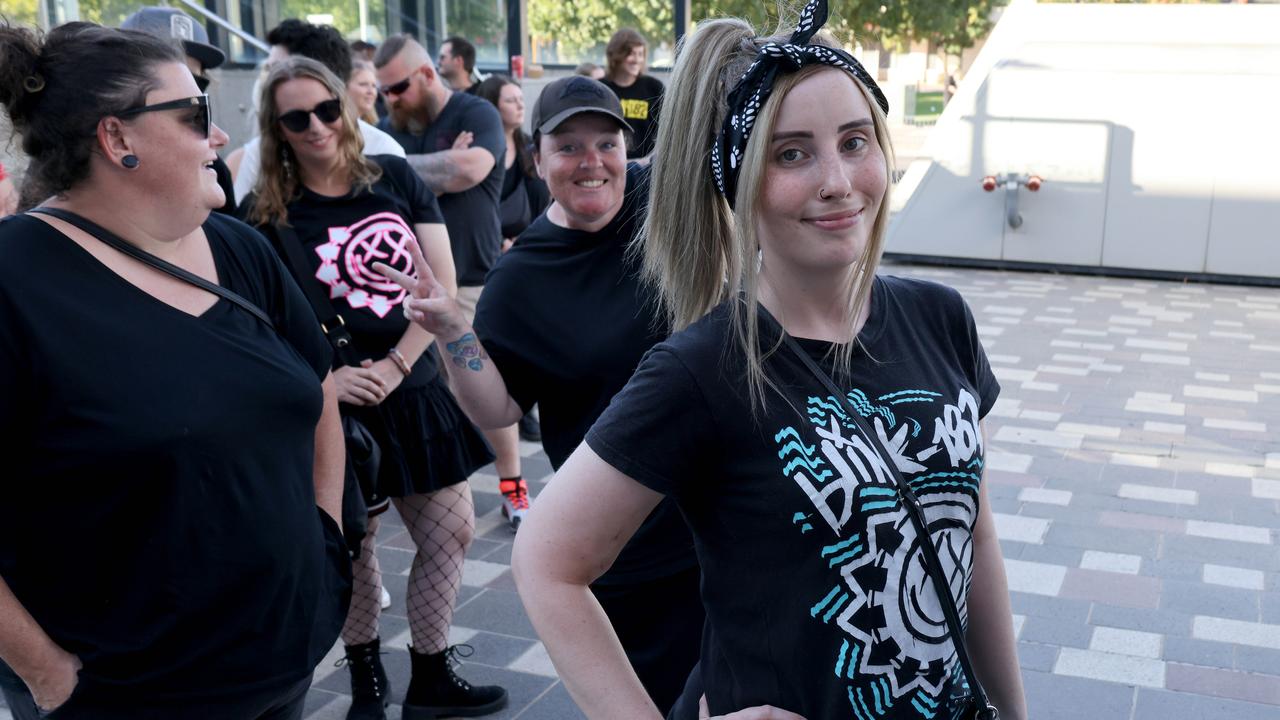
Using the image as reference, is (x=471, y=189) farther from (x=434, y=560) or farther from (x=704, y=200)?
(x=704, y=200)

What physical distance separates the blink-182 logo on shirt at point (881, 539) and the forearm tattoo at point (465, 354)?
4.11ft

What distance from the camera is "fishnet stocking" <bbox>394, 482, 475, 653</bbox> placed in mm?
3748

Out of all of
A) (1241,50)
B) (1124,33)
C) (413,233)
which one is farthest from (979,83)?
(413,233)

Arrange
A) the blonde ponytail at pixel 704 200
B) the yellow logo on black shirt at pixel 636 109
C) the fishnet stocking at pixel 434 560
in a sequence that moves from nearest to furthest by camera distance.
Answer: the blonde ponytail at pixel 704 200
the fishnet stocking at pixel 434 560
the yellow logo on black shirt at pixel 636 109

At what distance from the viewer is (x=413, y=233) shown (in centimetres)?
378

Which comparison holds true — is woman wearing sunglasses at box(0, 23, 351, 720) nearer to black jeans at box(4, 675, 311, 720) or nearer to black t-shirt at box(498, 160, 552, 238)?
black jeans at box(4, 675, 311, 720)

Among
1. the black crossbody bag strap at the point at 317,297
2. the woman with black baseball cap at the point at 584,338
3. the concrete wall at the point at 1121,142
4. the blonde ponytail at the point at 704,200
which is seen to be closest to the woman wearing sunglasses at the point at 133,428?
the woman with black baseball cap at the point at 584,338

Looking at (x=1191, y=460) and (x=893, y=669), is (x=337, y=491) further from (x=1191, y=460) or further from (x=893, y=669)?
(x=1191, y=460)

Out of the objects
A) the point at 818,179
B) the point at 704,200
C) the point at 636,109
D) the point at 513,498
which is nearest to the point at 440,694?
the point at 513,498

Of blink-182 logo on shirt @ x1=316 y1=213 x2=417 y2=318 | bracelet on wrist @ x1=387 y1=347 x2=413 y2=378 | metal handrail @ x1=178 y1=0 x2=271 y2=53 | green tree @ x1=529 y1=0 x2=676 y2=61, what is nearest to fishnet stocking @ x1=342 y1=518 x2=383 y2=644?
bracelet on wrist @ x1=387 y1=347 x2=413 y2=378

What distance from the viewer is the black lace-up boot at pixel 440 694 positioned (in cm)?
372

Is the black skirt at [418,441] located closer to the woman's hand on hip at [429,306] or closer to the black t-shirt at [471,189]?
the woman's hand on hip at [429,306]

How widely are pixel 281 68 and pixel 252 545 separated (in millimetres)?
2016

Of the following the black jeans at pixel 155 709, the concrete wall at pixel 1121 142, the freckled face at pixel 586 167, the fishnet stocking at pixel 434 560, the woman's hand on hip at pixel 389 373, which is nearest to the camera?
the black jeans at pixel 155 709
